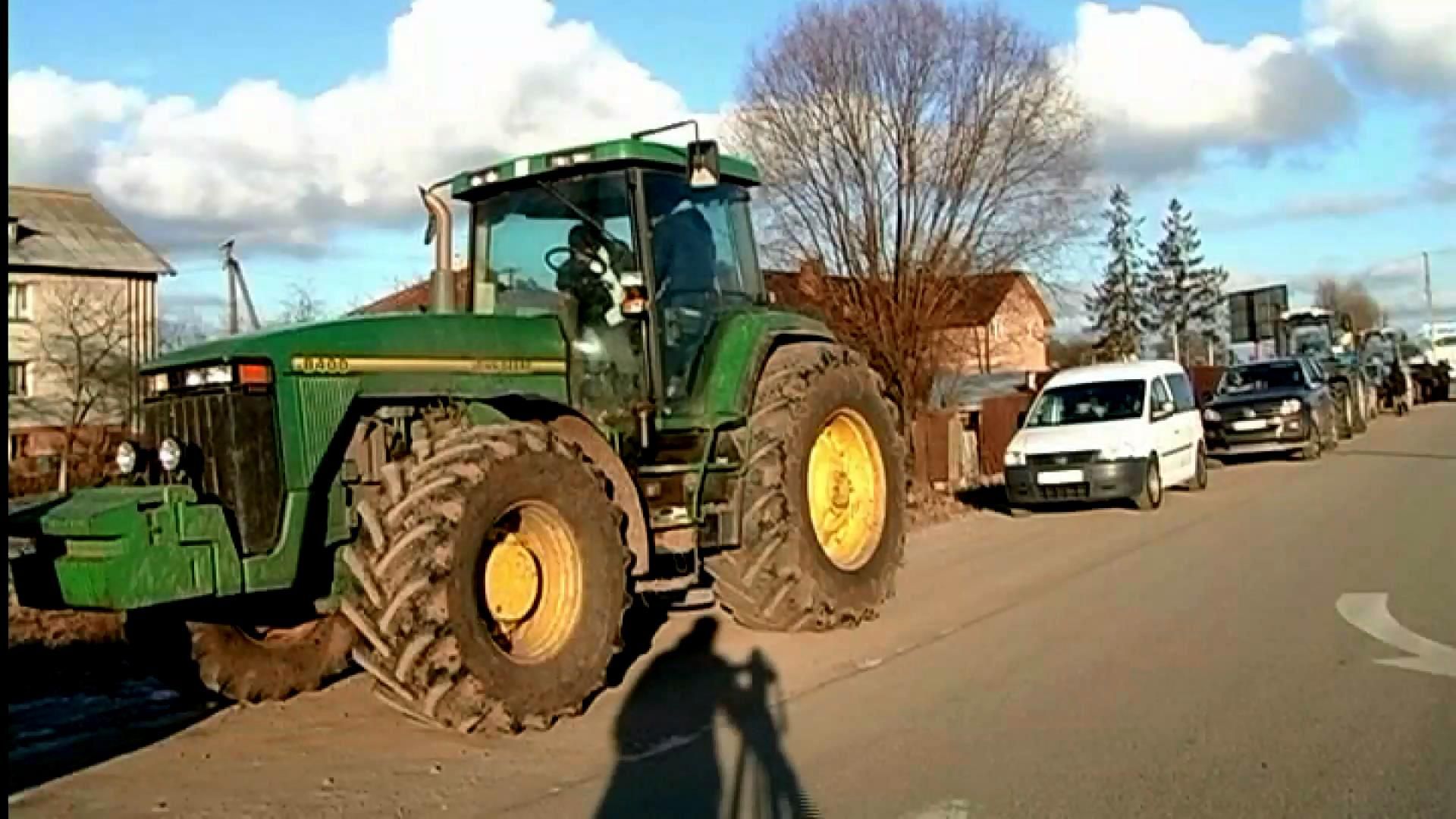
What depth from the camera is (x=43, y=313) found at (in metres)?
38.8

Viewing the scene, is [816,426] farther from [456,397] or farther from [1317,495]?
[1317,495]

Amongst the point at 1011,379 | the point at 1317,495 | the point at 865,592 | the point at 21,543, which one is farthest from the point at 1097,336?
the point at 21,543

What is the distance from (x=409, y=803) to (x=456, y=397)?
253 centimetres

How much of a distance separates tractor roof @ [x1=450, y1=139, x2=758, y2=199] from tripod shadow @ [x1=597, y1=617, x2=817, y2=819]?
3.04m

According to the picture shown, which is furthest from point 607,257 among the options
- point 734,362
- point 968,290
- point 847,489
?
point 968,290

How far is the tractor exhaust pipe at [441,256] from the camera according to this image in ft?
30.7

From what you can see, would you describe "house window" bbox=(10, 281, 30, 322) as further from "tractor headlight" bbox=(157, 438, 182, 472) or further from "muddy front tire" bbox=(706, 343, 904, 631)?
"tractor headlight" bbox=(157, 438, 182, 472)

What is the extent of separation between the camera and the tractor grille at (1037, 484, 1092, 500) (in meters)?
18.9

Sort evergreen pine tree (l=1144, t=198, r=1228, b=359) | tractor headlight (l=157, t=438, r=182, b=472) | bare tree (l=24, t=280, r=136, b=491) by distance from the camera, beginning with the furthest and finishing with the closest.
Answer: evergreen pine tree (l=1144, t=198, r=1228, b=359) < bare tree (l=24, t=280, r=136, b=491) < tractor headlight (l=157, t=438, r=182, b=472)

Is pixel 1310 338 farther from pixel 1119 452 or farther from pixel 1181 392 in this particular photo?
pixel 1119 452

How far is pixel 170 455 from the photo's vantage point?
7297 millimetres

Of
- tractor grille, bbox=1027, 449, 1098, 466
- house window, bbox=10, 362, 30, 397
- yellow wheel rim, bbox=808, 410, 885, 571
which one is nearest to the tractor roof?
yellow wheel rim, bbox=808, 410, 885, 571

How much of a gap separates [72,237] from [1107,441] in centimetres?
3844

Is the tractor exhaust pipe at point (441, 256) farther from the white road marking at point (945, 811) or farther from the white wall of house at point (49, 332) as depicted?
the white wall of house at point (49, 332)
